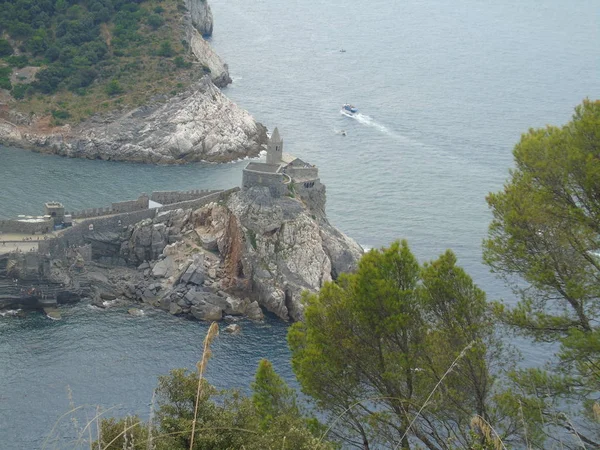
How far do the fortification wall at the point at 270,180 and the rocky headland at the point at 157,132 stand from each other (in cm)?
2826

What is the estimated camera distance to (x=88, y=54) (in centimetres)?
10912

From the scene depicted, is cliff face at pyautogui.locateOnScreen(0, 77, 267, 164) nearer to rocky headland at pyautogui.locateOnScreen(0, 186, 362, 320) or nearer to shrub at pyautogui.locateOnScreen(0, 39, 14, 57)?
shrub at pyautogui.locateOnScreen(0, 39, 14, 57)

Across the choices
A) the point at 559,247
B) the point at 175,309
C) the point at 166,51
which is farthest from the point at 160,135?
the point at 559,247

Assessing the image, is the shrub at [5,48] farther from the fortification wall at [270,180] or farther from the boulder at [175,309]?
the boulder at [175,309]

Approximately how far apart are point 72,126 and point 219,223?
123ft

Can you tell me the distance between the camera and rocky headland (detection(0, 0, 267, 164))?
320 feet

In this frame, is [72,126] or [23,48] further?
[23,48]

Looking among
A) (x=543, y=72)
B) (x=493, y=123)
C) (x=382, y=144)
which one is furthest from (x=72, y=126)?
(x=543, y=72)

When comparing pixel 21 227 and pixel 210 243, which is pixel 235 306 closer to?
pixel 210 243

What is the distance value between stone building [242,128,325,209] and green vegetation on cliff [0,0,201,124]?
3556cm

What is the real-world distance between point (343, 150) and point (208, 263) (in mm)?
37511

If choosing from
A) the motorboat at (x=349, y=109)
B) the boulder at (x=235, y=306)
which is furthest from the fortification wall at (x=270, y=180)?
the motorboat at (x=349, y=109)

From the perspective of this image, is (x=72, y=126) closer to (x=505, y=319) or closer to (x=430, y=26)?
(x=505, y=319)

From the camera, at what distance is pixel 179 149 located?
321 feet
